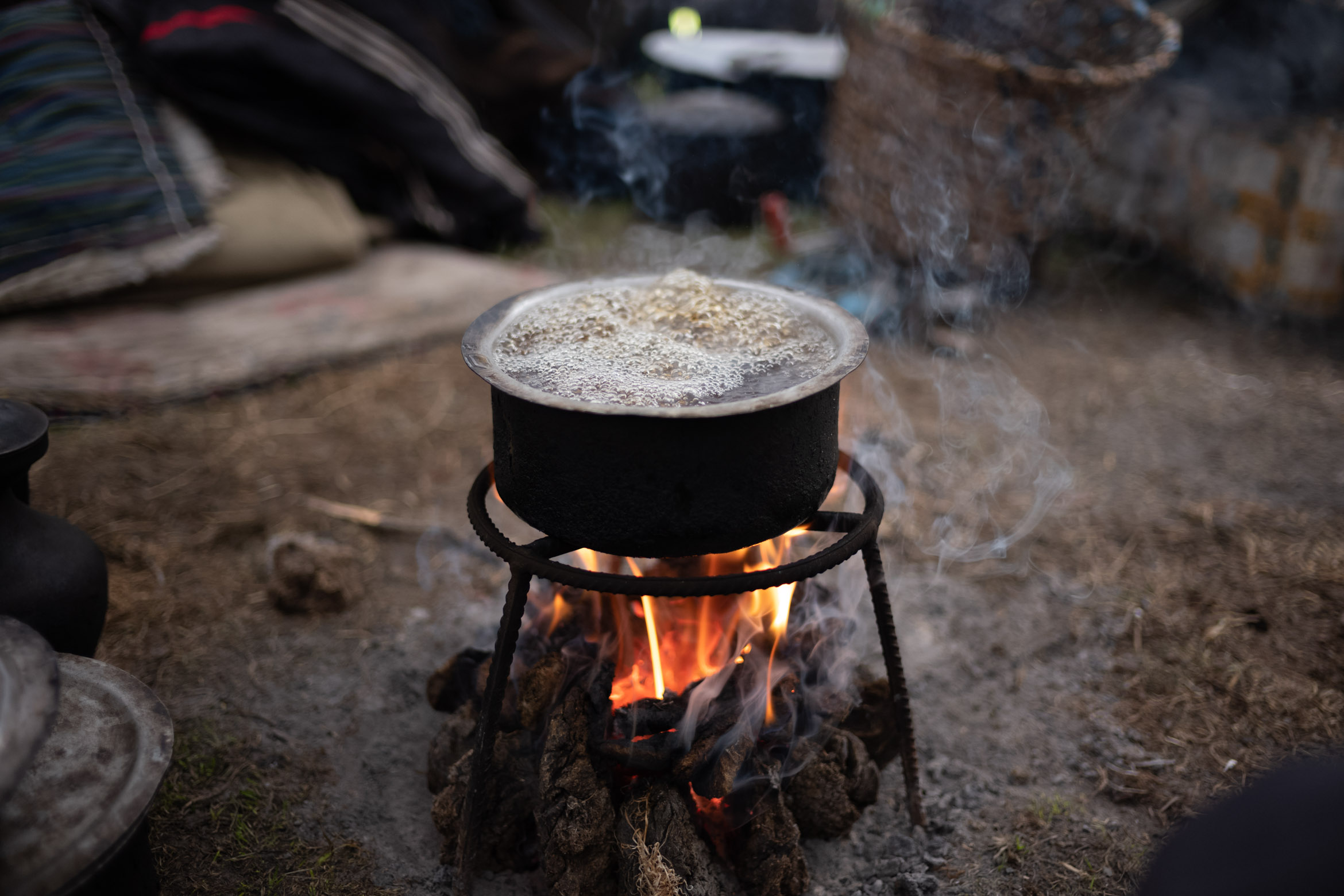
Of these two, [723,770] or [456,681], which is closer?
[723,770]

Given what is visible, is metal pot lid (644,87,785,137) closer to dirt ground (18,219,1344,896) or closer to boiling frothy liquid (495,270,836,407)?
dirt ground (18,219,1344,896)

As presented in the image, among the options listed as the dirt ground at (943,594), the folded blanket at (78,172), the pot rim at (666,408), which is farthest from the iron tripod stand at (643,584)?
the folded blanket at (78,172)

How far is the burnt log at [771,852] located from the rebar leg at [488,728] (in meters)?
0.61

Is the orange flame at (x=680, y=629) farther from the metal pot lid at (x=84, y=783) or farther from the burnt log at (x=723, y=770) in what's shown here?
the metal pot lid at (x=84, y=783)

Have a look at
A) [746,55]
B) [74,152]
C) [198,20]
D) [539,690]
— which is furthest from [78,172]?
[746,55]

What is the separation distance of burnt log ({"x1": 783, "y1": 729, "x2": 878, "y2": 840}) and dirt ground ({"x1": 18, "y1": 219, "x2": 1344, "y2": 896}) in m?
0.08

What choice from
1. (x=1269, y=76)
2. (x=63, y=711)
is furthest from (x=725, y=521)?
(x=1269, y=76)

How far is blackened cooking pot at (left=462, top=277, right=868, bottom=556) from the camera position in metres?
1.57

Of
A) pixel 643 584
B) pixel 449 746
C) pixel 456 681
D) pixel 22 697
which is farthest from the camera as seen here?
pixel 456 681

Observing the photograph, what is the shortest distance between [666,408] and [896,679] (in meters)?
1.02

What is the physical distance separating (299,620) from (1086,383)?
3.94 m

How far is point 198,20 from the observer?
4340 millimetres

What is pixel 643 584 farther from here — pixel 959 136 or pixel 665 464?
pixel 959 136

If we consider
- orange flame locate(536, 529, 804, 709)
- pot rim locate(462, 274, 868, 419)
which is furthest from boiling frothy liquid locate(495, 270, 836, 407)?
orange flame locate(536, 529, 804, 709)
